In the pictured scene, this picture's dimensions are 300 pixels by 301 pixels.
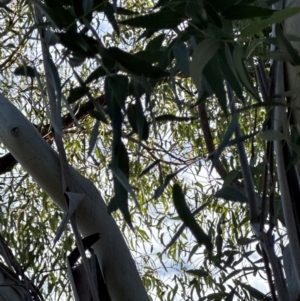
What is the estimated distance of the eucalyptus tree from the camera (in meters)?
0.68

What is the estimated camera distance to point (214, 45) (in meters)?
0.65

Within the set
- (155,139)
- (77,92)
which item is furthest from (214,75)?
(155,139)

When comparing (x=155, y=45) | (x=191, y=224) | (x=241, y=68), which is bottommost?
(x=191, y=224)

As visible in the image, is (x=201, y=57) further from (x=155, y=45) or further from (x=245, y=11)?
(x=155, y=45)

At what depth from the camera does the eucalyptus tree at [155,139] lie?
2.22 ft

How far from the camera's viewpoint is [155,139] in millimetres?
1110

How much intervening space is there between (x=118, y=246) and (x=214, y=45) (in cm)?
61

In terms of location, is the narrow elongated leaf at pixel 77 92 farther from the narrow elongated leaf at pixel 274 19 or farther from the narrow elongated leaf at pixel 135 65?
the narrow elongated leaf at pixel 274 19

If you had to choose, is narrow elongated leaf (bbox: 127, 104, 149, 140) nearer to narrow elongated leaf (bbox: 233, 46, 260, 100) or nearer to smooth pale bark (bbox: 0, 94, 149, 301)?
narrow elongated leaf (bbox: 233, 46, 260, 100)

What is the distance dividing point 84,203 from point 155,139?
0.18 metres

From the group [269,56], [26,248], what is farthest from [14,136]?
[26,248]

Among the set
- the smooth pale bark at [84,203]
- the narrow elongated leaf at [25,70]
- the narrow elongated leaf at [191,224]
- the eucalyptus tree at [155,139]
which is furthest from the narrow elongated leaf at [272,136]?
the smooth pale bark at [84,203]

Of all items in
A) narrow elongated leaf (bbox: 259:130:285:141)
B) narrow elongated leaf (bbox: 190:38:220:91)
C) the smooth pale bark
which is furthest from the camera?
the smooth pale bark

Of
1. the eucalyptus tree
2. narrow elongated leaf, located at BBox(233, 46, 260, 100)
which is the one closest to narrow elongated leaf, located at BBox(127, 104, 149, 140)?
the eucalyptus tree
